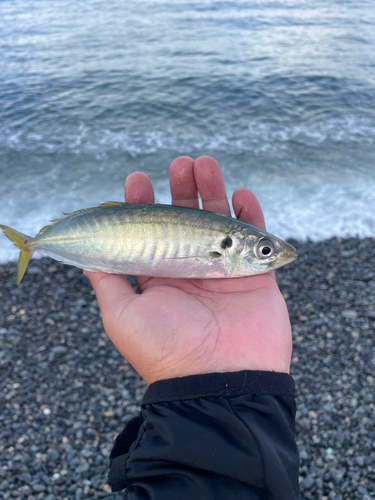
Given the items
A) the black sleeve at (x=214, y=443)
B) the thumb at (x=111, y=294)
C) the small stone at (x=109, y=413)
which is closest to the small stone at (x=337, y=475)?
the black sleeve at (x=214, y=443)

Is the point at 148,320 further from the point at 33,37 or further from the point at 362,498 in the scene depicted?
the point at 33,37

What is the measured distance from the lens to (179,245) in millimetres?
2969

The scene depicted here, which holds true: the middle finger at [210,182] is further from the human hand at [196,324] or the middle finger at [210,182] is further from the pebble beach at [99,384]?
the pebble beach at [99,384]

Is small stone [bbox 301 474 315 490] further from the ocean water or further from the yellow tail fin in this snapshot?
the ocean water

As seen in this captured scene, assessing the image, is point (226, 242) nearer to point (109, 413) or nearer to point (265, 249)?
point (265, 249)

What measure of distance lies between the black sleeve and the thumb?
0.70m

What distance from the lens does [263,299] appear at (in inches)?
110

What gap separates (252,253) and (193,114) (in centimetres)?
992

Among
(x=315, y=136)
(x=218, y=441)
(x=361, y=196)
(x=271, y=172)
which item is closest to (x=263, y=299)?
(x=218, y=441)

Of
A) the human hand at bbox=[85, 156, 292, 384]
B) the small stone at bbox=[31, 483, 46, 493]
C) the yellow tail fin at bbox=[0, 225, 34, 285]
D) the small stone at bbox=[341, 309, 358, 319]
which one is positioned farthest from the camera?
the small stone at bbox=[341, 309, 358, 319]

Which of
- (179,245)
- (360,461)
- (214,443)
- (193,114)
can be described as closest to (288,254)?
(179,245)

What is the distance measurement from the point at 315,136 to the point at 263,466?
398 inches

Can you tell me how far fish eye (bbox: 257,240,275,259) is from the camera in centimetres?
292

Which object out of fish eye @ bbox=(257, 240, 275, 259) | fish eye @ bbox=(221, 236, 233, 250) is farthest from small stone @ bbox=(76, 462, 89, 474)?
fish eye @ bbox=(257, 240, 275, 259)
